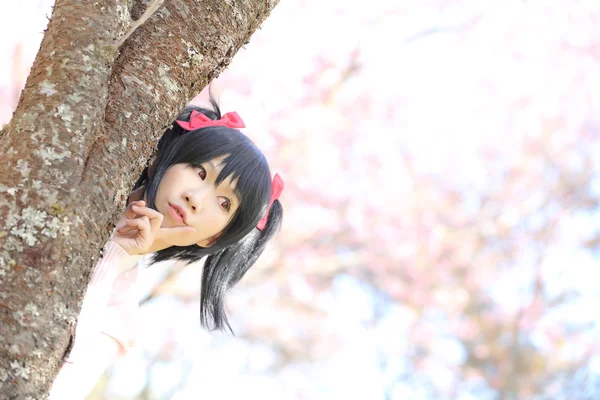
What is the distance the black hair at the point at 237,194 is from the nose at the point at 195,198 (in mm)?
57

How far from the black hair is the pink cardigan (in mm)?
159

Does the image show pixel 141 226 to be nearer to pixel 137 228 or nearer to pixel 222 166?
pixel 137 228

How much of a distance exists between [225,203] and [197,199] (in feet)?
0.32

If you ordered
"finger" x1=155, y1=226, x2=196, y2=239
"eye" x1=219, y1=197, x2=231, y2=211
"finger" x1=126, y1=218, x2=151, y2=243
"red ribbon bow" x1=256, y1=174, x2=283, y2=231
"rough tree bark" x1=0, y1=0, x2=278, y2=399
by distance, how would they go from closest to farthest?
"rough tree bark" x1=0, y1=0, x2=278, y2=399 < "finger" x1=126, y1=218, x2=151, y2=243 < "finger" x1=155, y1=226, x2=196, y2=239 < "eye" x1=219, y1=197, x2=231, y2=211 < "red ribbon bow" x1=256, y1=174, x2=283, y2=231

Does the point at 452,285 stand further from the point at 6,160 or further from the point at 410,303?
the point at 6,160

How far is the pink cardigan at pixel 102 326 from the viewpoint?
1147 mm

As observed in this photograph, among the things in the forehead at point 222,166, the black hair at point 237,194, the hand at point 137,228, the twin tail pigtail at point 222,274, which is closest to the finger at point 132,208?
the hand at point 137,228

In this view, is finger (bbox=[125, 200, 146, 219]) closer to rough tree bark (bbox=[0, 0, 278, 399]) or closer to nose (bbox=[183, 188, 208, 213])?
nose (bbox=[183, 188, 208, 213])

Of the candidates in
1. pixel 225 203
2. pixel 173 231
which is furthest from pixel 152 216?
pixel 225 203

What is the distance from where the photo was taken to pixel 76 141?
0.71 meters

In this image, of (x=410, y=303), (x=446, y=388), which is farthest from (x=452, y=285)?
(x=446, y=388)

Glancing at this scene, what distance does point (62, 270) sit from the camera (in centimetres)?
67

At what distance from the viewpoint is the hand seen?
1120 mm

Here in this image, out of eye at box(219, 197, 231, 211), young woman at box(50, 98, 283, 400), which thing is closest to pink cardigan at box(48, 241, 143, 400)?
young woman at box(50, 98, 283, 400)
